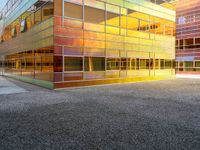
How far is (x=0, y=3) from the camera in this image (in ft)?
126

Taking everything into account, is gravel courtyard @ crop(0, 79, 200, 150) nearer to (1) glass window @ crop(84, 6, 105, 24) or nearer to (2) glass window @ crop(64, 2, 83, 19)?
(2) glass window @ crop(64, 2, 83, 19)

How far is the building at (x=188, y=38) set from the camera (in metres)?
36.6

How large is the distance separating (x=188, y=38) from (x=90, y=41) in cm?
2789

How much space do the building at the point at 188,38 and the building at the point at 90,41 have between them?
937 centimetres

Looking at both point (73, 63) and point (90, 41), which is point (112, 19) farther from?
point (73, 63)

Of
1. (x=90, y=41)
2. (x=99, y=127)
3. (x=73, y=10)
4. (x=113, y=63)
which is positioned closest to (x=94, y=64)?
(x=90, y=41)

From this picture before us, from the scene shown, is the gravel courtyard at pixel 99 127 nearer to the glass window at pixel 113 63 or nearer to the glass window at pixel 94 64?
the glass window at pixel 94 64

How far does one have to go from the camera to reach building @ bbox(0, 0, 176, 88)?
17141 mm

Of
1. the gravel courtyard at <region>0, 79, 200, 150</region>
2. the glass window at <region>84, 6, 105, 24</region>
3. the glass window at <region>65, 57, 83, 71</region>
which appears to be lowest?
the gravel courtyard at <region>0, 79, 200, 150</region>

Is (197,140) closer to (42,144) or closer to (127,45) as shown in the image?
(42,144)

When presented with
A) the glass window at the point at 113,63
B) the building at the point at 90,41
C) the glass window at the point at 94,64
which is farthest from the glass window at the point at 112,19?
the glass window at the point at 94,64

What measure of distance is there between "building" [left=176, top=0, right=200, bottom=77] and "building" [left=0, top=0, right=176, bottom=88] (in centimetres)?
937

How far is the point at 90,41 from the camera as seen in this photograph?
19.0 meters

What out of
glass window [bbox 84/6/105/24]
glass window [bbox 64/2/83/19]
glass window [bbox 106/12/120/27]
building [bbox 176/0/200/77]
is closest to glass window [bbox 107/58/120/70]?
glass window [bbox 106/12/120/27]
